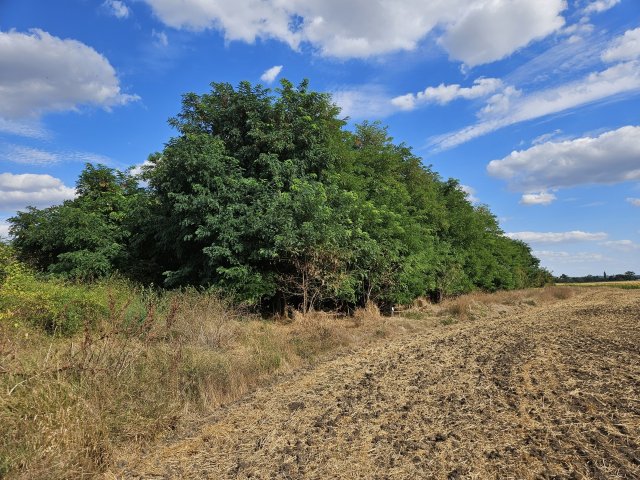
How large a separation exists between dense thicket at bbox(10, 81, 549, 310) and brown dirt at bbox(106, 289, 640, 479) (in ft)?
20.6

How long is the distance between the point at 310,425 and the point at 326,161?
1271 cm

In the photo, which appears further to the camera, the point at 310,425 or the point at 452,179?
the point at 452,179

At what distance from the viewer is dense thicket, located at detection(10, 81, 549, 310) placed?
14211mm

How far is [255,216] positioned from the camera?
14109mm

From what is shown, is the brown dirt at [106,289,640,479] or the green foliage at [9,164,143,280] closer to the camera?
the brown dirt at [106,289,640,479]

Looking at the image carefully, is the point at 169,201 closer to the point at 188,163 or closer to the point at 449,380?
the point at 188,163

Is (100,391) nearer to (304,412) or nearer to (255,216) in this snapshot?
(304,412)

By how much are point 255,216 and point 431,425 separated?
10.0m

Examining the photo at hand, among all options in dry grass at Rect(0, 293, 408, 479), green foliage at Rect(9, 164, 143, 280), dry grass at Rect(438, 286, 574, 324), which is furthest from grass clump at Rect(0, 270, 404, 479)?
dry grass at Rect(438, 286, 574, 324)

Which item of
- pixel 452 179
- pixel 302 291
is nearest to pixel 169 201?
pixel 302 291

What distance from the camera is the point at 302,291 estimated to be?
50.7 feet

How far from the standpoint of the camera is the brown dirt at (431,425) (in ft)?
13.8

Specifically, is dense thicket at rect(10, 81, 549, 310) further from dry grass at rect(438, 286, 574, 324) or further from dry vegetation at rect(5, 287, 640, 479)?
dry vegetation at rect(5, 287, 640, 479)

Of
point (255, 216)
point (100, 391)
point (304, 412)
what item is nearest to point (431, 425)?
point (304, 412)
